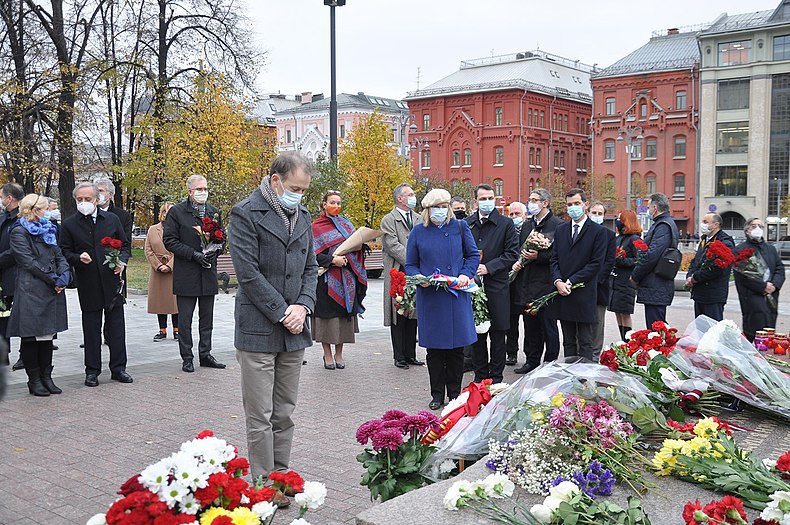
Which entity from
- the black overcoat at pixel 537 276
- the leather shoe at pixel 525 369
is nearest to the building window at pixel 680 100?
the black overcoat at pixel 537 276

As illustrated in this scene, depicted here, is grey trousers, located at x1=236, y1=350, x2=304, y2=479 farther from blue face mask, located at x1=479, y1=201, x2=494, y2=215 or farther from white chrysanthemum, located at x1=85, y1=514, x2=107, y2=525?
blue face mask, located at x1=479, y1=201, x2=494, y2=215

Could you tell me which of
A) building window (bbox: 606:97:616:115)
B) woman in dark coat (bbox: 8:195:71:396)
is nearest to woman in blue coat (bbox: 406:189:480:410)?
woman in dark coat (bbox: 8:195:71:396)

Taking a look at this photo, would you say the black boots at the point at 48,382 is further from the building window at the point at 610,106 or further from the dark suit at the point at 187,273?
the building window at the point at 610,106

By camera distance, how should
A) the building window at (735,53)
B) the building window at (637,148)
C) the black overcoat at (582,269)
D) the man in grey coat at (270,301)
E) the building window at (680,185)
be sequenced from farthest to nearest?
the building window at (637,148)
the building window at (680,185)
the building window at (735,53)
the black overcoat at (582,269)
the man in grey coat at (270,301)

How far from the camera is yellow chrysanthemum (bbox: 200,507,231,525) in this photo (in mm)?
2654

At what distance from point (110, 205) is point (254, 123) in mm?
23779

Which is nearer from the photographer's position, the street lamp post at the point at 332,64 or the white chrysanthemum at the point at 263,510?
the white chrysanthemum at the point at 263,510

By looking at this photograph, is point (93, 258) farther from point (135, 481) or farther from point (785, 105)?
point (785, 105)

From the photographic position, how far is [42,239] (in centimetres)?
836

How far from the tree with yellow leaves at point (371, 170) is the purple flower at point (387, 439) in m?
27.2

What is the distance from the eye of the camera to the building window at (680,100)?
70000 mm

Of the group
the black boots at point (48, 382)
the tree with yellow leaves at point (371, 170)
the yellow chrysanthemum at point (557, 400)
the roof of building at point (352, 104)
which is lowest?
the black boots at point (48, 382)

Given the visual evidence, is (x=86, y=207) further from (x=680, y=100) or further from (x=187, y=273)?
(x=680, y=100)

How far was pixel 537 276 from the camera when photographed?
972 centimetres
